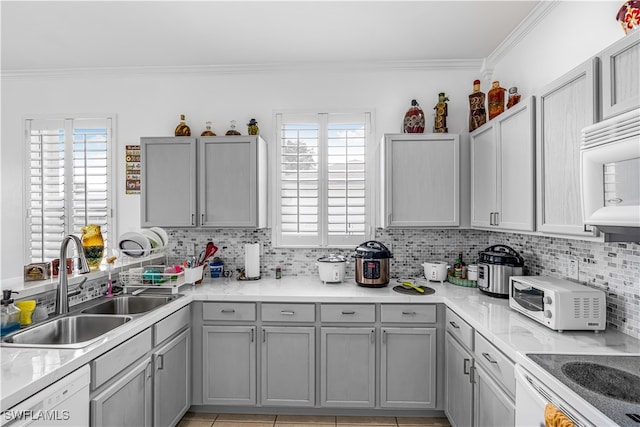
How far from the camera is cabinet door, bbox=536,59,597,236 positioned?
142cm

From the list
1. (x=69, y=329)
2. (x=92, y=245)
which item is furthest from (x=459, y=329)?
(x=92, y=245)

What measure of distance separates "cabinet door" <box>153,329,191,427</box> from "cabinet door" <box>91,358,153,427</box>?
0.23 feet

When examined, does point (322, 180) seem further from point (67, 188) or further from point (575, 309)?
point (67, 188)

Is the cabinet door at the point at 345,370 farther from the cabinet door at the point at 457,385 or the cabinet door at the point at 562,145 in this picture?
the cabinet door at the point at 562,145

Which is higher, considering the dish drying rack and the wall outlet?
the wall outlet

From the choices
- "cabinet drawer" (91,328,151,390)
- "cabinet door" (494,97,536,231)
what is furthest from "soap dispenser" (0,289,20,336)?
"cabinet door" (494,97,536,231)

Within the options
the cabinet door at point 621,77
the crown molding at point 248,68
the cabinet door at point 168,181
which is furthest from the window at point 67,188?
the cabinet door at point 621,77

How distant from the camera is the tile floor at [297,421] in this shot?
231 centimetres

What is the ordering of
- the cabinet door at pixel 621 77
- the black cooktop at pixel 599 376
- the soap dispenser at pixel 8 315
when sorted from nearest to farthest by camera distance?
the black cooktop at pixel 599 376
the cabinet door at pixel 621 77
the soap dispenser at pixel 8 315

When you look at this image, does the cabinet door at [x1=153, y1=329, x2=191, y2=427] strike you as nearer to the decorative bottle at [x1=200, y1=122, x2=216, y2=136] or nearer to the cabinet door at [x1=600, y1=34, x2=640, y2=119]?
the decorative bottle at [x1=200, y1=122, x2=216, y2=136]

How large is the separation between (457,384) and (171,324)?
72.4 inches

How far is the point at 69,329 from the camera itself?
1857 millimetres

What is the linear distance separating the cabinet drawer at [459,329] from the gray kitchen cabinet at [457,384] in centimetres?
5

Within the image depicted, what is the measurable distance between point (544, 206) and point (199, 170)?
2373 mm
